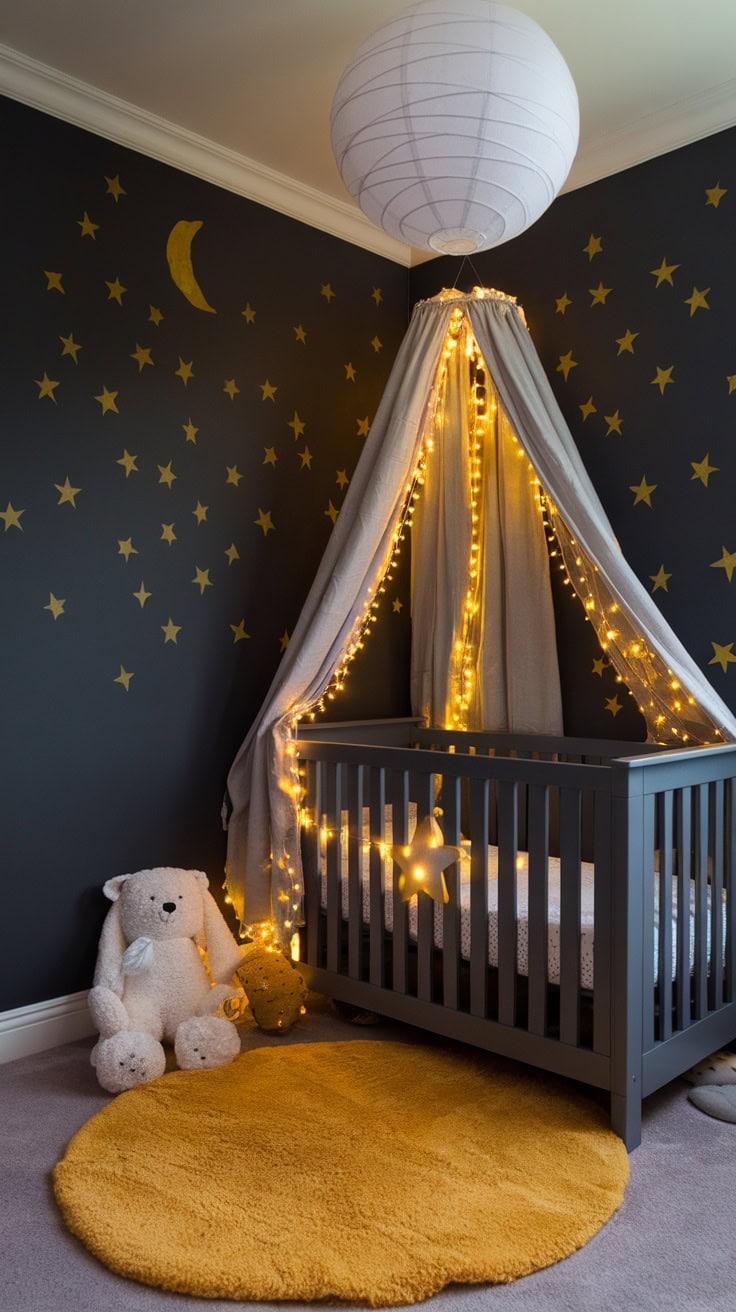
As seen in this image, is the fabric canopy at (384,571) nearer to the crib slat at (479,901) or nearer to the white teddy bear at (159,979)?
the white teddy bear at (159,979)

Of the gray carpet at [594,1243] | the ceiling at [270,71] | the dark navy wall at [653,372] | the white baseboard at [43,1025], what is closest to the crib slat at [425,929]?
the gray carpet at [594,1243]

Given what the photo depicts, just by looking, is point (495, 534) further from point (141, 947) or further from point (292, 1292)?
point (292, 1292)

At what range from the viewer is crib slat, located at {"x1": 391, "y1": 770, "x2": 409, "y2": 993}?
7.97 feet

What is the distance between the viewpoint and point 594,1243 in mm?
1636

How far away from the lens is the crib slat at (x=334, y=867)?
2627mm

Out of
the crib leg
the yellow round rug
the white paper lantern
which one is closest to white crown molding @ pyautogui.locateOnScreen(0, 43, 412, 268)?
the white paper lantern

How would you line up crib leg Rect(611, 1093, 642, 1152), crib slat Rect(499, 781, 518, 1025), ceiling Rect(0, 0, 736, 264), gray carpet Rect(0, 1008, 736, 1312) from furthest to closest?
ceiling Rect(0, 0, 736, 264)
crib slat Rect(499, 781, 518, 1025)
crib leg Rect(611, 1093, 642, 1152)
gray carpet Rect(0, 1008, 736, 1312)

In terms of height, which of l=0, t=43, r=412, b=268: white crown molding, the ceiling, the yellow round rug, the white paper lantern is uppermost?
the ceiling

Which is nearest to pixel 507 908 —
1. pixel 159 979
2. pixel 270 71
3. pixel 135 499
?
pixel 159 979

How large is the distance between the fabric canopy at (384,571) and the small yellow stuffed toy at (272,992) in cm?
15

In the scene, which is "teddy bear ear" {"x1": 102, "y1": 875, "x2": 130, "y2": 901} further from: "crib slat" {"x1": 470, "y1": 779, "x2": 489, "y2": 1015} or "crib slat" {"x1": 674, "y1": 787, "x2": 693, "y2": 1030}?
"crib slat" {"x1": 674, "y1": 787, "x2": 693, "y2": 1030}

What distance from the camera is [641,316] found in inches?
112

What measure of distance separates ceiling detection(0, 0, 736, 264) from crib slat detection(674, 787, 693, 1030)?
1830 millimetres

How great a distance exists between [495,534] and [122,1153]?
6.49 ft
